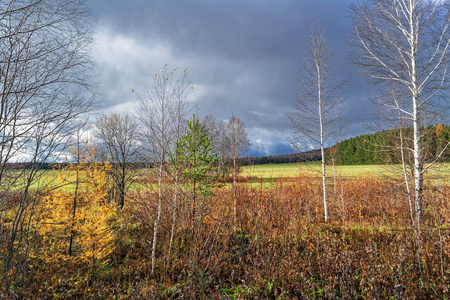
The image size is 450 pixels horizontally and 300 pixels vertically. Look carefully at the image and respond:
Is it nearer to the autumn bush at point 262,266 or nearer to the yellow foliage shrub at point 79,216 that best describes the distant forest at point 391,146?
the autumn bush at point 262,266

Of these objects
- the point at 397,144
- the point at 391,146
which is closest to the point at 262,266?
the point at 391,146

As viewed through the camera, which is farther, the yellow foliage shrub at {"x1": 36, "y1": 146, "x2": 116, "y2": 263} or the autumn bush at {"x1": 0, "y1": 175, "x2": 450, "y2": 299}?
the yellow foliage shrub at {"x1": 36, "y1": 146, "x2": 116, "y2": 263}

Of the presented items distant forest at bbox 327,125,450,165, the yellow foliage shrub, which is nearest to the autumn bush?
the yellow foliage shrub

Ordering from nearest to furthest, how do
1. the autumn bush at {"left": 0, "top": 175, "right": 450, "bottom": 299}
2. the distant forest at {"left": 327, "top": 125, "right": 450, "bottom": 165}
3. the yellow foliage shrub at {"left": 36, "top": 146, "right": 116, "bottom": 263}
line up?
the autumn bush at {"left": 0, "top": 175, "right": 450, "bottom": 299} → the yellow foliage shrub at {"left": 36, "top": 146, "right": 116, "bottom": 263} → the distant forest at {"left": 327, "top": 125, "right": 450, "bottom": 165}

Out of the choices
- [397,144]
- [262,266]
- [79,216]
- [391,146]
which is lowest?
[262,266]

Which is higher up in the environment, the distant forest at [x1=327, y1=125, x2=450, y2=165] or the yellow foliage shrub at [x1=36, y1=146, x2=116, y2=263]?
the distant forest at [x1=327, y1=125, x2=450, y2=165]

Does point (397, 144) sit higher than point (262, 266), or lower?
→ higher

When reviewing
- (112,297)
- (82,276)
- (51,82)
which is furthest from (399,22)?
(82,276)

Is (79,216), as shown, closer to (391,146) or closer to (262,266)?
(262,266)

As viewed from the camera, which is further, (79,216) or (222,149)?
(222,149)

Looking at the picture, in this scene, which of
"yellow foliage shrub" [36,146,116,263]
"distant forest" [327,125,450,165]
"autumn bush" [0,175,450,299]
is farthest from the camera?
"distant forest" [327,125,450,165]

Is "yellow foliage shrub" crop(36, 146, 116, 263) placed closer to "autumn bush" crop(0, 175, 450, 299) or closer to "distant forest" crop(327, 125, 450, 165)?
"autumn bush" crop(0, 175, 450, 299)

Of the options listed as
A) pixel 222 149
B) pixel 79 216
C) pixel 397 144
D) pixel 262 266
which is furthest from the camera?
pixel 222 149

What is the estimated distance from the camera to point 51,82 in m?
3.48
